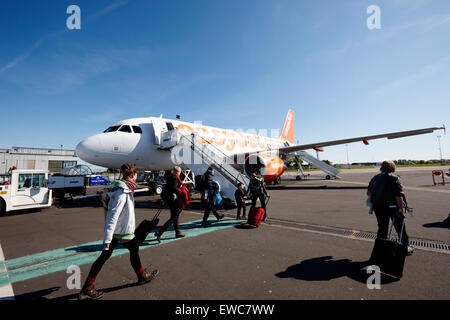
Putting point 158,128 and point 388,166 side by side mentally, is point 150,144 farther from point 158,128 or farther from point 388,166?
point 388,166

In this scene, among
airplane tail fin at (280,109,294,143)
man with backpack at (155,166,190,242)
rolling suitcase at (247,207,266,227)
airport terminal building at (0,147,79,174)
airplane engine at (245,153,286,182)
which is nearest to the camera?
man with backpack at (155,166,190,242)

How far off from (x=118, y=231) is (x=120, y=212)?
0.88 ft

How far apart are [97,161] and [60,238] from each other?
17.1ft

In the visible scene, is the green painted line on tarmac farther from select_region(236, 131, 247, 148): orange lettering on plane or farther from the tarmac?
select_region(236, 131, 247, 148): orange lettering on plane

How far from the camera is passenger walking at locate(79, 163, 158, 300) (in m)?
2.65

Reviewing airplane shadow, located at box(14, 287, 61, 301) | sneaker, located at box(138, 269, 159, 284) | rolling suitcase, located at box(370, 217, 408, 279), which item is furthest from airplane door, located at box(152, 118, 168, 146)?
rolling suitcase, located at box(370, 217, 408, 279)

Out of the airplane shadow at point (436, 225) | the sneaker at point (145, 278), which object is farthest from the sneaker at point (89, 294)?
the airplane shadow at point (436, 225)

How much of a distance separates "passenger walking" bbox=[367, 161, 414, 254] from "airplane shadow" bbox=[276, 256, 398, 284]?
861mm

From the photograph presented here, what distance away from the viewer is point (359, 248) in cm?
412

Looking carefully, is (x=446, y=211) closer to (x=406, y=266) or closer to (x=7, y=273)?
(x=406, y=266)

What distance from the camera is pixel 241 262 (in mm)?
3629
